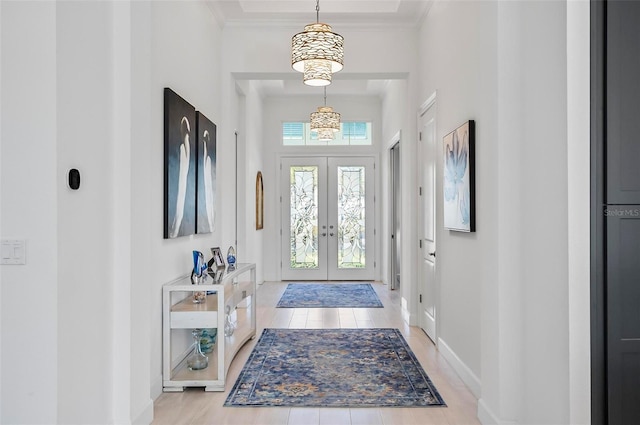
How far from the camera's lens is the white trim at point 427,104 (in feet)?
15.0

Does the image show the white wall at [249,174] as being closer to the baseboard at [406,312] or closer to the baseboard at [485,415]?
the baseboard at [406,312]

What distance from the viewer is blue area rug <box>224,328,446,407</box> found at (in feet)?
10.5

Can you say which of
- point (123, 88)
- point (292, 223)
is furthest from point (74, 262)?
point (292, 223)

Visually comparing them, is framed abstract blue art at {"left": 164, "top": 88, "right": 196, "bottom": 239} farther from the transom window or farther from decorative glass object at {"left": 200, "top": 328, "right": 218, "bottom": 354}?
the transom window

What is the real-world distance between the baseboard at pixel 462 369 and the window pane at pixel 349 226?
14.7 feet

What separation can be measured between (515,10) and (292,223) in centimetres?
648

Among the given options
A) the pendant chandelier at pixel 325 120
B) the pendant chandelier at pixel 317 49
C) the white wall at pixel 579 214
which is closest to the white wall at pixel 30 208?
the pendant chandelier at pixel 317 49

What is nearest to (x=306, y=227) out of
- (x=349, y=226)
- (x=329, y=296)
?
(x=349, y=226)

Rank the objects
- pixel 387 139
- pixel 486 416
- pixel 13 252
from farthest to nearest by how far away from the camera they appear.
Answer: pixel 387 139
pixel 486 416
pixel 13 252

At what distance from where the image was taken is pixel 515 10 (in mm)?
2625

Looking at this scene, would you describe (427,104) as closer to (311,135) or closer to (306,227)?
(311,135)

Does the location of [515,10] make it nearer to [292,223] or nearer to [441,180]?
[441,180]

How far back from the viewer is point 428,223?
195 inches

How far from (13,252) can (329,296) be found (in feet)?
17.5
